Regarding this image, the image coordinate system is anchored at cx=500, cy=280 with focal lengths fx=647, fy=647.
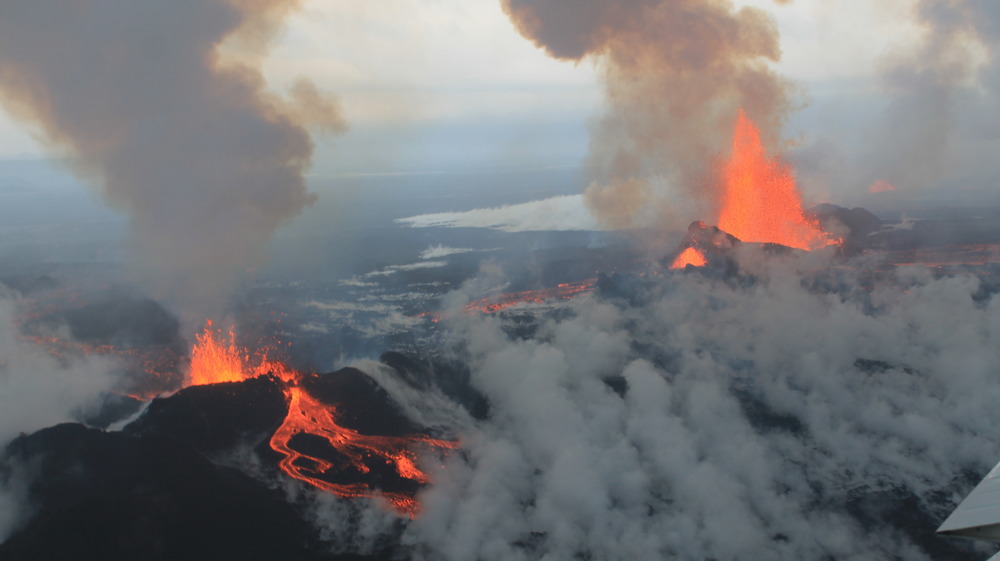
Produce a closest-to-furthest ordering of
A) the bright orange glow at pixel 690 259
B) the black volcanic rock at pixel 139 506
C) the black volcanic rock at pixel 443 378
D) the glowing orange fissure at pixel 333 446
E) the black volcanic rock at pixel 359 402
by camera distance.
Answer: the black volcanic rock at pixel 139 506, the glowing orange fissure at pixel 333 446, the black volcanic rock at pixel 359 402, the black volcanic rock at pixel 443 378, the bright orange glow at pixel 690 259

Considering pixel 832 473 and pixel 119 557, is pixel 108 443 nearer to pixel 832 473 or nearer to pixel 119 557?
pixel 119 557

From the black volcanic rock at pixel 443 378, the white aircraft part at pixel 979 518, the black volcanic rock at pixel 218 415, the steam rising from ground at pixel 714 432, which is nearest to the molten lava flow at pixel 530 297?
the steam rising from ground at pixel 714 432

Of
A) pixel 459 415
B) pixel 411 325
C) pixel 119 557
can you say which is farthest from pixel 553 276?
pixel 119 557

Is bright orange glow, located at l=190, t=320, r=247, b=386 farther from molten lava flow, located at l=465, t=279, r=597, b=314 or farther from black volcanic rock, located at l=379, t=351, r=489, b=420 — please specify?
molten lava flow, located at l=465, t=279, r=597, b=314

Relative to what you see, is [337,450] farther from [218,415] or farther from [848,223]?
[848,223]

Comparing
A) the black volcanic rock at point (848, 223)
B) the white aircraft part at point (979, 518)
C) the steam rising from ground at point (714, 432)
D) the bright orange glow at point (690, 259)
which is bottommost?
the steam rising from ground at point (714, 432)

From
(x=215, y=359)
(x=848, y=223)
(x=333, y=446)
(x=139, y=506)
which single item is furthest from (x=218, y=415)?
(x=848, y=223)

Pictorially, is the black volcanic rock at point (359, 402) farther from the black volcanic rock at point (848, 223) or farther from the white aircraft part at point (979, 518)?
the black volcanic rock at point (848, 223)
